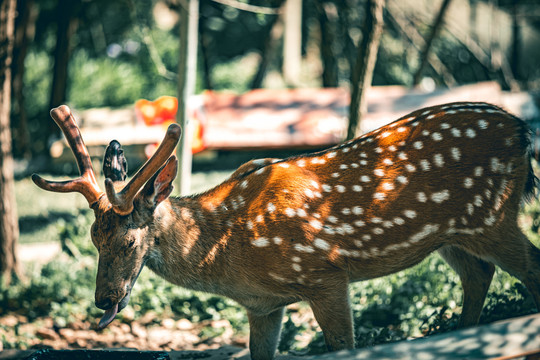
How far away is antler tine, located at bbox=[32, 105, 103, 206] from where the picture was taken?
3725mm

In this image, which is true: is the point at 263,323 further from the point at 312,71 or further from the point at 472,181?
the point at 312,71

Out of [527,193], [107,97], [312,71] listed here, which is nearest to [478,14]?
[312,71]

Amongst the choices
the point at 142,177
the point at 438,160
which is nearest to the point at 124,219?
the point at 142,177

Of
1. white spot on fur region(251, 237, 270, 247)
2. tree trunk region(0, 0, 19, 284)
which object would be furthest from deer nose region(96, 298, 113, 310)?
tree trunk region(0, 0, 19, 284)

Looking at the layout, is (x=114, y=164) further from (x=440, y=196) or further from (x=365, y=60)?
(x=365, y=60)

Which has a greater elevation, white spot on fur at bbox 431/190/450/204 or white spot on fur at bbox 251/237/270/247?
white spot on fur at bbox 431/190/450/204

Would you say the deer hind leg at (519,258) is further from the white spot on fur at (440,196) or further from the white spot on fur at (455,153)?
the white spot on fur at (455,153)

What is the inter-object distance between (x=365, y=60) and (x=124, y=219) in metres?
2.94

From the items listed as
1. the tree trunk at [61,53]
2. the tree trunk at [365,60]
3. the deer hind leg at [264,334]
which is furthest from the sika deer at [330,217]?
the tree trunk at [61,53]

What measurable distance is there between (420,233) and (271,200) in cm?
92

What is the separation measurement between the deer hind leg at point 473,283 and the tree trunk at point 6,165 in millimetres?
4416

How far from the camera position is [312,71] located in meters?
15.3

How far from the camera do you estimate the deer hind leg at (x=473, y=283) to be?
14.0ft

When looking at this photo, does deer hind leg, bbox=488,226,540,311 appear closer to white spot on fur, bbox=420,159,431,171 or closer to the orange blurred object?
white spot on fur, bbox=420,159,431,171
